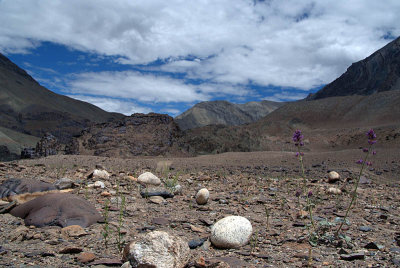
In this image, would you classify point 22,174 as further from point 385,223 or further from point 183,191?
point 385,223

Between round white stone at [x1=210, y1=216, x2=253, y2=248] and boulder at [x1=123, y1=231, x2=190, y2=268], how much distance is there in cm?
61

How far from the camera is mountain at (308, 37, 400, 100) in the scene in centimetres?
6100

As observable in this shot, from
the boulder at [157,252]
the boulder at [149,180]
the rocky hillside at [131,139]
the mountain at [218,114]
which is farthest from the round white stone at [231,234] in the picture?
the mountain at [218,114]

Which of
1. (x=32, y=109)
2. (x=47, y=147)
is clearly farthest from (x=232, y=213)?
(x=32, y=109)

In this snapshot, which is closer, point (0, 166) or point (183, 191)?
point (183, 191)

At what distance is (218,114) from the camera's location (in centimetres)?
9356

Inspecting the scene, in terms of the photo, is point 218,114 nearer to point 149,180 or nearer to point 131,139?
point 131,139

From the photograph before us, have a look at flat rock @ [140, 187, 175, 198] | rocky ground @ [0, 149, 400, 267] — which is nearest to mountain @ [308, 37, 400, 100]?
rocky ground @ [0, 149, 400, 267]

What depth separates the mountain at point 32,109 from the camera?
6153cm

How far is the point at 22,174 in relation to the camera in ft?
22.1

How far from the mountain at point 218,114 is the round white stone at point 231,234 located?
81708 millimetres

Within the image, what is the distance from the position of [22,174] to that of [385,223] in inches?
282

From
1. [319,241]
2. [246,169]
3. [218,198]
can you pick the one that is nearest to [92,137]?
[246,169]

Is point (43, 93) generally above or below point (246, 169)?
above
